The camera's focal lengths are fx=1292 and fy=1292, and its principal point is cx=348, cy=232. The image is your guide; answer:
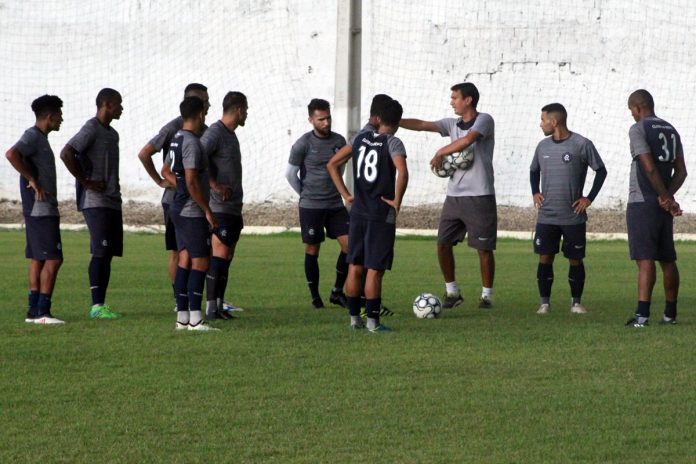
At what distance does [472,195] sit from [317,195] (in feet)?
4.59

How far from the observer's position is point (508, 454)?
5.69 meters

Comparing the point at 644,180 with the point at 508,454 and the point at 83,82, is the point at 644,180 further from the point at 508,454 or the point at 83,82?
the point at 83,82

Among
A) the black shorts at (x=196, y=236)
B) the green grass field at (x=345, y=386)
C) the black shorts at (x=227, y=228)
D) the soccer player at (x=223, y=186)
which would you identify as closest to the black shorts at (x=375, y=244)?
the green grass field at (x=345, y=386)

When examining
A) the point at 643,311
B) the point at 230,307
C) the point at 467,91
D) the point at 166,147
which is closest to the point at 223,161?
the point at 166,147

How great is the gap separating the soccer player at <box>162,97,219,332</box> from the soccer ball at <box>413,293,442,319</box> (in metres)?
1.87

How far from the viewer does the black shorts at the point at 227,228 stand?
10656 millimetres

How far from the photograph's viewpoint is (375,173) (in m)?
9.43

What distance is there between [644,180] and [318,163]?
315 centimetres

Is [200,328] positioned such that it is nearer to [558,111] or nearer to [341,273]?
[341,273]

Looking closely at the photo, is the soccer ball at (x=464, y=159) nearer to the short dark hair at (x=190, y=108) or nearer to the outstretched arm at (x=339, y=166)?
the outstretched arm at (x=339, y=166)

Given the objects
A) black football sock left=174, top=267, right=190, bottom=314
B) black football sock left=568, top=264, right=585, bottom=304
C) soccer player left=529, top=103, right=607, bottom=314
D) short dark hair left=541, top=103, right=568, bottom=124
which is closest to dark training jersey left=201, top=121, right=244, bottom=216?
black football sock left=174, top=267, right=190, bottom=314

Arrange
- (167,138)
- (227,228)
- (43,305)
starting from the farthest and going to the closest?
(167,138)
(227,228)
(43,305)

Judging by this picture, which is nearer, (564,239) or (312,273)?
(564,239)

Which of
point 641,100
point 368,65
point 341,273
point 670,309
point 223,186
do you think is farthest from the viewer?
point 368,65
